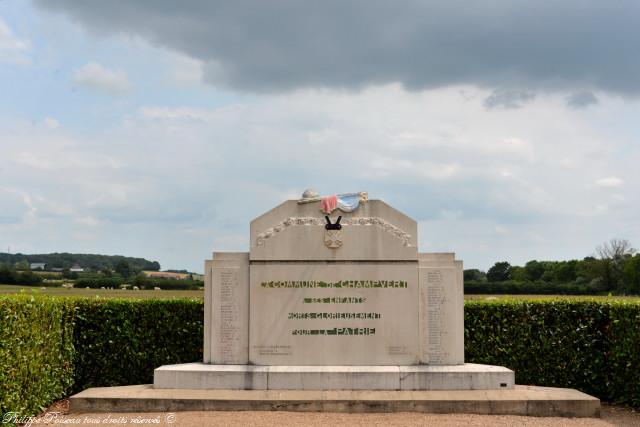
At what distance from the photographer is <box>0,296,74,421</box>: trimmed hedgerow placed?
384 inches

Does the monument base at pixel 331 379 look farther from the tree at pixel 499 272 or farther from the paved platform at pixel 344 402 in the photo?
the tree at pixel 499 272

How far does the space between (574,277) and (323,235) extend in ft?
268

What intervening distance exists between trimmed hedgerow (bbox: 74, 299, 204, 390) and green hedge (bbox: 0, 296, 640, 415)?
19mm

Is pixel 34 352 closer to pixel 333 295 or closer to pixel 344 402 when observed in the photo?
pixel 333 295

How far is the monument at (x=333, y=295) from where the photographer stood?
11.1 m

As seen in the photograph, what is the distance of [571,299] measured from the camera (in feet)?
42.6

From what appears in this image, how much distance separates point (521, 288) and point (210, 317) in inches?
1927

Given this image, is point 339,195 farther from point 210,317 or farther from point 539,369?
point 539,369

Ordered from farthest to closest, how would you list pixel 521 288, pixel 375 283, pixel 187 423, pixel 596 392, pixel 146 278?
pixel 146 278
pixel 521 288
pixel 596 392
pixel 375 283
pixel 187 423

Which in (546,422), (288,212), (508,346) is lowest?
(546,422)

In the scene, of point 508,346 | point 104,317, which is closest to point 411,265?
point 508,346

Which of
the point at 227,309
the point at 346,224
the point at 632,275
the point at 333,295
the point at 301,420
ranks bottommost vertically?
the point at 301,420

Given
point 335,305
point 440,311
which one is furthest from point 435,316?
point 335,305

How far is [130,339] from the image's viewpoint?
1277cm
